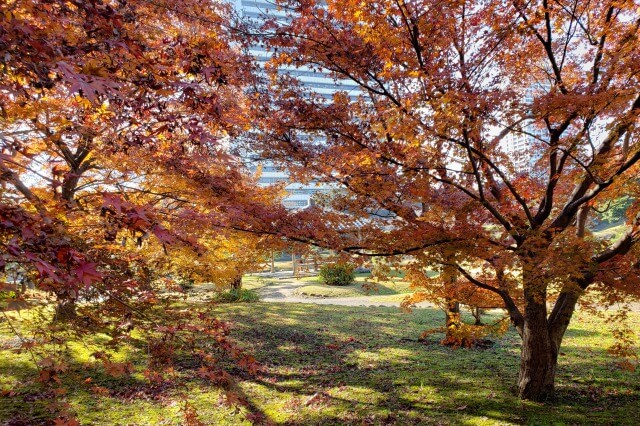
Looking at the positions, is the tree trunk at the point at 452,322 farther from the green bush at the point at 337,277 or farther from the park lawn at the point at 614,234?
the green bush at the point at 337,277

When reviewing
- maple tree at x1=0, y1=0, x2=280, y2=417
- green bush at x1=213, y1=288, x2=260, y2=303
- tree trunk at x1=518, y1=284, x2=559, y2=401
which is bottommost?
green bush at x1=213, y1=288, x2=260, y2=303

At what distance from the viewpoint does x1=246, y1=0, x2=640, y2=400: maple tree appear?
155 inches

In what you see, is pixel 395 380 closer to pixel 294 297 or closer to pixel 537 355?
pixel 537 355

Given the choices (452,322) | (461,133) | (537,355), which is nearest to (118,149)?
(461,133)

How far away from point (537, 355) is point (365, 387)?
8.53ft

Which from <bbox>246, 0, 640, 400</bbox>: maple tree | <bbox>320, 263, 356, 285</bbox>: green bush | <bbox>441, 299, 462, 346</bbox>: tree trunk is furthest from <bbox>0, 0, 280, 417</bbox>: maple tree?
<bbox>320, 263, 356, 285</bbox>: green bush

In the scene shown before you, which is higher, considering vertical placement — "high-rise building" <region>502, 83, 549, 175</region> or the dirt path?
"high-rise building" <region>502, 83, 549, 175</region>

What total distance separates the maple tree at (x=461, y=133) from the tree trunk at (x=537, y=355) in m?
0.02

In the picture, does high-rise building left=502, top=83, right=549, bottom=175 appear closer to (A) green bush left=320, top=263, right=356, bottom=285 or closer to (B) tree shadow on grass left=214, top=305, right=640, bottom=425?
(B) tree shadow on grass left=214, top=305, right=640, bottom=425

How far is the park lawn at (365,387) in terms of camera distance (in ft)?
17.2

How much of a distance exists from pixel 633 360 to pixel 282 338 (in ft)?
23.9

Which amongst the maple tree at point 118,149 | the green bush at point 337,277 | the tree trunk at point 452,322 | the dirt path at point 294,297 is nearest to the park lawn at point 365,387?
the tree trunk at point 452,322

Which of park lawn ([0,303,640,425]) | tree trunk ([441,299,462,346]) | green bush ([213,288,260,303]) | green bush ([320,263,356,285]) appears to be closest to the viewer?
park lawn ([0,303,640,425])

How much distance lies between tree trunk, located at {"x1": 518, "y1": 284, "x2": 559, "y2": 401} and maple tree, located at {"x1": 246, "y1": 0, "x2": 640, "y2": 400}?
0.02 metres
